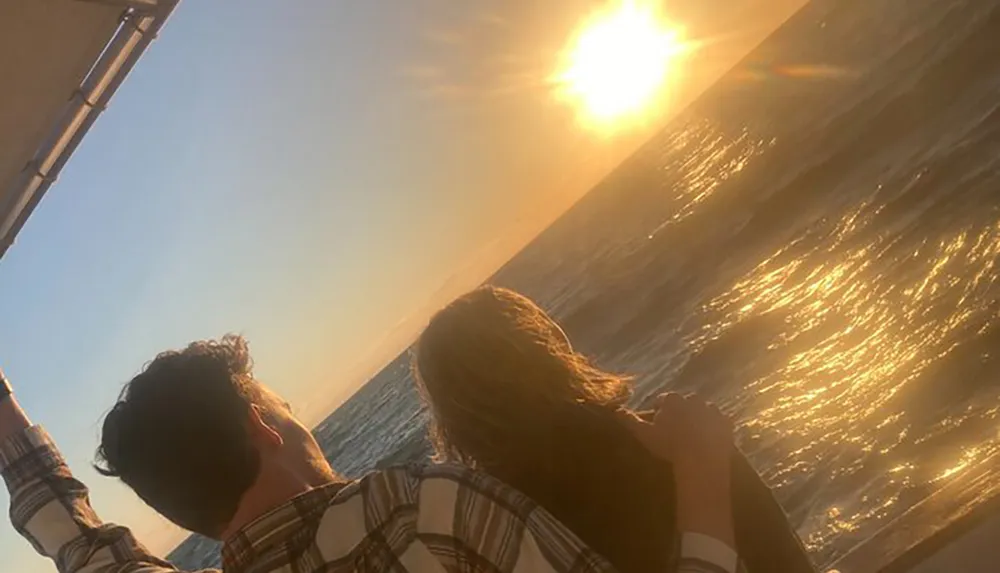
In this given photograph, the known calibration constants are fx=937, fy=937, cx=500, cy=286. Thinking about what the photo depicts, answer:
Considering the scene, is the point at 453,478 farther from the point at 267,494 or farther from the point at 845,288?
the point at 845,288

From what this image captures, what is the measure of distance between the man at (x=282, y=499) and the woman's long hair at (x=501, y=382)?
0.63 ft

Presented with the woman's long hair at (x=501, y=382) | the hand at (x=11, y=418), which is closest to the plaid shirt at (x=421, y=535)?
the woman's long hair at (x=501, y=382)

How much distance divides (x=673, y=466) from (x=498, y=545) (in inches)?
17.5

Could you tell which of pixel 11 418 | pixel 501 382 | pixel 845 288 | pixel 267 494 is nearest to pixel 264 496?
pixel 267 494

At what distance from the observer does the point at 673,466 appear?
167cm

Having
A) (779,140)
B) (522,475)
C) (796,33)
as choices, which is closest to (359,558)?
(522,475)

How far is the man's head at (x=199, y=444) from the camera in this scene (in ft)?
5.03

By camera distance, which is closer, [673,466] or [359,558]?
[359,558]

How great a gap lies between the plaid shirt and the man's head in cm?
9

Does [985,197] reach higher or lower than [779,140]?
lower

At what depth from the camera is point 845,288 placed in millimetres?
13133

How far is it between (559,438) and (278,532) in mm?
589

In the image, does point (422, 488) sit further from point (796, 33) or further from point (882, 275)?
point (796, 33)

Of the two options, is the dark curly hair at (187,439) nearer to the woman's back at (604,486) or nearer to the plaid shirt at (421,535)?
the plaid shirt at (421,535)
